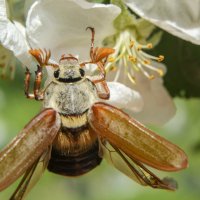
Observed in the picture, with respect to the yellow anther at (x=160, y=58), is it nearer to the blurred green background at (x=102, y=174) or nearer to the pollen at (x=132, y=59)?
the pollen at (x=132, y=59)

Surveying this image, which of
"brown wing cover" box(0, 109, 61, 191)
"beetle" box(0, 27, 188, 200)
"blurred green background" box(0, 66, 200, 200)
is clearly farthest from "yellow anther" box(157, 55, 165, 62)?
"blurred green background" box(0, 66, 200, 200)

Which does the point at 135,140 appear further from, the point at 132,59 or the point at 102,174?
the point at 102,174

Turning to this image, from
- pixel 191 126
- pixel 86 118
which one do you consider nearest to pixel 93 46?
pixel 86 118

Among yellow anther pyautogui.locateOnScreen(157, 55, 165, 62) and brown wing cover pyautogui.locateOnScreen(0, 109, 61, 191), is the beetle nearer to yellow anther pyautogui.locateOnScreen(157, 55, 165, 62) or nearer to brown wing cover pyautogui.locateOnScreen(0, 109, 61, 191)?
brown wing cover pyautogui.locateOnScreen(0, 109, 61, 191)

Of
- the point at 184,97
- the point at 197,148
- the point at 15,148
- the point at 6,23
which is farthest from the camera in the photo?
the point at 197,148

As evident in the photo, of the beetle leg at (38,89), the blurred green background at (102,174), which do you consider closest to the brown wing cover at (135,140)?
the beetle leg at (38,89)

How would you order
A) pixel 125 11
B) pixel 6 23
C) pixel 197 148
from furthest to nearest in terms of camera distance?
pixel 197 148 < pixel 125 11 < pixel 6 23

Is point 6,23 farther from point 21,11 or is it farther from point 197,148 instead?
point 197,148

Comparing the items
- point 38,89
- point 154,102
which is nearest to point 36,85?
point 38,89
